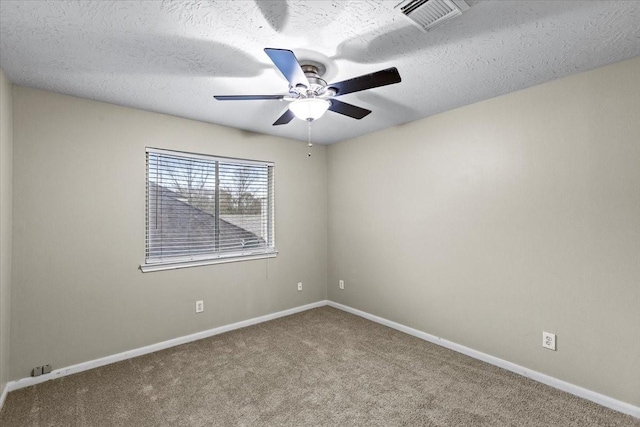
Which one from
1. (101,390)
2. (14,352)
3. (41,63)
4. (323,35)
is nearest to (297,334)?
(101,390)

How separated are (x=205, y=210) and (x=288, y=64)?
89.1 inches

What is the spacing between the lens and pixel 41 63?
81.7 inches

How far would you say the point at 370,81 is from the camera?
1.78 meters

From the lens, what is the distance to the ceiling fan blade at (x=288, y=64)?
5.05 feet

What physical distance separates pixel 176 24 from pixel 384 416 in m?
2.69

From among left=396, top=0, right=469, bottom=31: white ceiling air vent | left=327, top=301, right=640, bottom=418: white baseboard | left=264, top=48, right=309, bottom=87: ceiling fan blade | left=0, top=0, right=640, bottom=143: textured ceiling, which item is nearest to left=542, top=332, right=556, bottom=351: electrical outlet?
left=327, top=301, right=640, bottom=418: white baseboard

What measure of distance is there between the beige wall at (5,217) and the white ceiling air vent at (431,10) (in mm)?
2683

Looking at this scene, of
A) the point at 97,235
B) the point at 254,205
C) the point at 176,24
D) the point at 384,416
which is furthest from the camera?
the point at 254,205

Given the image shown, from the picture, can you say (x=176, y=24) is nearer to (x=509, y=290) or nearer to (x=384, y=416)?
(x=384, y=416)

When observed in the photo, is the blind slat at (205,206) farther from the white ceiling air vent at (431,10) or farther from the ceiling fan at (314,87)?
the white ceiling air vent at (431,10)

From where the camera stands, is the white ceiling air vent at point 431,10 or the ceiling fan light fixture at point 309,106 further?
the ceiling fan light fixture at point 309,106

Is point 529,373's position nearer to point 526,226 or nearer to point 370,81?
point 526,226

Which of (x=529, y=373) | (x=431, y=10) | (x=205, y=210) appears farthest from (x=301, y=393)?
(x=431, y=10)

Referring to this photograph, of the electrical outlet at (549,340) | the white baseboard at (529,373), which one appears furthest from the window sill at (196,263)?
the electrical outlet at (549,340)
